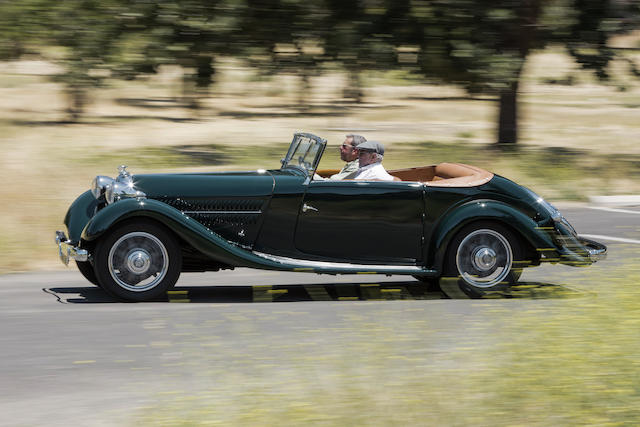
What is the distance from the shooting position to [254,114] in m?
29.6

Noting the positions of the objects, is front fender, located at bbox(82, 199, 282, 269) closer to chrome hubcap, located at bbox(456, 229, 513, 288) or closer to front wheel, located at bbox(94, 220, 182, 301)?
front wheel, located at bbox(94, 220, 182, 301)

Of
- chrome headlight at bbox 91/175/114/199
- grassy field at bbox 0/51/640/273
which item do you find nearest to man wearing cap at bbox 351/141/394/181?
chrome headlight at bbox 91/175/114/199

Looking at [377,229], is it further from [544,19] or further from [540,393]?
[544,19]

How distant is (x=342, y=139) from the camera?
2325 cm

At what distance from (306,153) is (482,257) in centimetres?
179

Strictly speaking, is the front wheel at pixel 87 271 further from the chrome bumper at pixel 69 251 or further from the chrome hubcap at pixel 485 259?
the chrome hubcap at pixel 485 259

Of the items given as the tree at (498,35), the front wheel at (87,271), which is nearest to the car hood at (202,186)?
the front wheel at (87,271)

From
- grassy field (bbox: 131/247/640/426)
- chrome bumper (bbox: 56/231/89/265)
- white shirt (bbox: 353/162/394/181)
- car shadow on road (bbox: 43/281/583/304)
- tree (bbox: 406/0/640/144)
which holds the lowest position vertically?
car shadow on road (bbox: 43/281/583/304)

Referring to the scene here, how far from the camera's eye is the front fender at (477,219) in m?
8.35

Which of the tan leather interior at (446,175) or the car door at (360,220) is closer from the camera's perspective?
the car door at (360,220)

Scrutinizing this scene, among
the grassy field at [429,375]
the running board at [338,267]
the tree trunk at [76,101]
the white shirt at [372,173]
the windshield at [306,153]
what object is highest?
the tree trunk at [76,101]

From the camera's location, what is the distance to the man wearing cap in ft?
A: 28.1

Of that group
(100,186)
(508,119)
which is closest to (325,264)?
(100,186)

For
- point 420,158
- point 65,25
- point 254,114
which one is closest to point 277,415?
point 420,158
